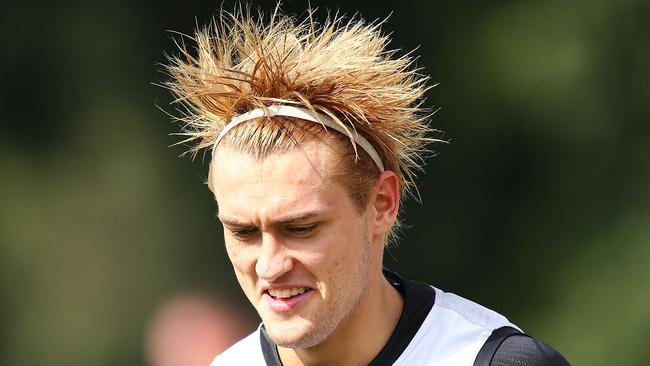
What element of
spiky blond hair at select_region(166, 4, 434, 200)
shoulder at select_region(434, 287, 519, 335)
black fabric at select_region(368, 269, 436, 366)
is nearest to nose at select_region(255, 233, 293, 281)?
spiky blond hair at select_region(166, 4, 434, 200)

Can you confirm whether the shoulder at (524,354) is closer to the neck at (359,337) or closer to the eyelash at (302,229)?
the neck at (359,337)

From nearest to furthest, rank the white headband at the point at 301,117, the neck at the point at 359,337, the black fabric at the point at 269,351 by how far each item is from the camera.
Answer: the white headband at the point at 301,117
the neck at the point at 359,337
the black fabric at the point at 269,351

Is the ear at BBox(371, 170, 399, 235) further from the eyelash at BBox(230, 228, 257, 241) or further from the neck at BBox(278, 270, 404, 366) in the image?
the eyelash at BBox(230, 228, 257, 241)

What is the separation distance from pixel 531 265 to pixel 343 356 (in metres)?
3.51

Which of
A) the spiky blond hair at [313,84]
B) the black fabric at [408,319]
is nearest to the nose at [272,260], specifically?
the spiky blond hair at [313,84]

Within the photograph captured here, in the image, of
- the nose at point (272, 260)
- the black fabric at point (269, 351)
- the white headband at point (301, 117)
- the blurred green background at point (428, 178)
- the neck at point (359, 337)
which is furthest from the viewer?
the blurred green background at point (428, 178)

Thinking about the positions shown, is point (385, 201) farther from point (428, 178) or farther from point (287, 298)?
point (428, 178)

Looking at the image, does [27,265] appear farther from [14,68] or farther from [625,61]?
[625,61]

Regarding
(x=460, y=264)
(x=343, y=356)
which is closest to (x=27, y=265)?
(x=460, y=264)

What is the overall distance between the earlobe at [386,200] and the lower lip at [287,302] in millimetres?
296

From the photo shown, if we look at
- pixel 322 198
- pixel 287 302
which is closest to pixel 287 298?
pixel 287 302

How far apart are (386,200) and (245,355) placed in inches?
22.8

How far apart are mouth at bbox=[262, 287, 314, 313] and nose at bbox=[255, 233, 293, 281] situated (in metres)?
0.05

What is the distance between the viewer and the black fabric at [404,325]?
9.12ft
